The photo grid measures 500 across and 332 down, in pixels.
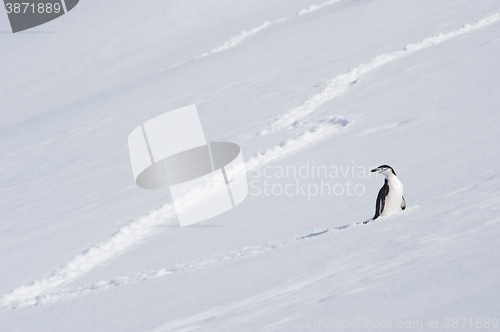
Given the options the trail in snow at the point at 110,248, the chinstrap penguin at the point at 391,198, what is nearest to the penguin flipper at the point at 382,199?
the chinstrap penguin at the point at 391,198

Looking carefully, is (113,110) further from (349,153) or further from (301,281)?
(301,281)

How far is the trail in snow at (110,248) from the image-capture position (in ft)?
12.8

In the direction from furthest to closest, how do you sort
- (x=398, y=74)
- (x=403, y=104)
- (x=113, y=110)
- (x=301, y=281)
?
1. (x=113, y=110)
2. (x=398, y=74)
3. (x=403, y=104)
4. (x=301, y=281)

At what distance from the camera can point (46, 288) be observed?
12.7 ft

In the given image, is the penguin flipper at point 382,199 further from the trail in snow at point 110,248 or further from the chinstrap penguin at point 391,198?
the trail in snow at point 110,248

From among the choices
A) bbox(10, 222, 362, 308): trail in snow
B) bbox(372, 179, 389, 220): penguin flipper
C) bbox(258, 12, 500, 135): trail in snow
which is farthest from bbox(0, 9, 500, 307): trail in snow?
bbox(372, 179, 389, 220): penguin flipper

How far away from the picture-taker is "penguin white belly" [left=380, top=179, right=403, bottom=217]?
2.78 metres

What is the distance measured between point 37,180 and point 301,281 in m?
8.07

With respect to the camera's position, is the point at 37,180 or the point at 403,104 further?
the point at 37,180

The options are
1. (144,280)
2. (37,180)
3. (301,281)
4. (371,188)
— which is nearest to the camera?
(301,281)

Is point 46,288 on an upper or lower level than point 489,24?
lower

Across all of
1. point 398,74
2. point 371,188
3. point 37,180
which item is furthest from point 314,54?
point 371,188

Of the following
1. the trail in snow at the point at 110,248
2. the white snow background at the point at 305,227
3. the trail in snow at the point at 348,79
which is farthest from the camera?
the trail in snow at the point at 348,79

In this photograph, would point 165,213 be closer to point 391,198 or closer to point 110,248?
point 110,248
